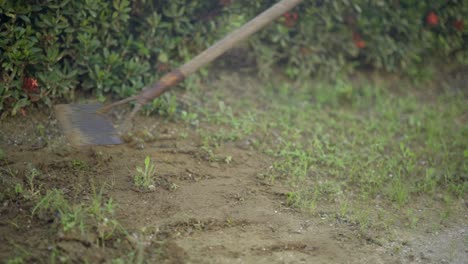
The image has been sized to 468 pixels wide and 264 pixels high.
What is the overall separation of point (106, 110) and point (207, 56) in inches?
30.9

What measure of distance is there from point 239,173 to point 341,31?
235cm

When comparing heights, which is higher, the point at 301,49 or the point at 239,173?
the point at 301,49

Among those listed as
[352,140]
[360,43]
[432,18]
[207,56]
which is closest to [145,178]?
[207,56]

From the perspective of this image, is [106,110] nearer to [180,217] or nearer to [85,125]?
[85,125]

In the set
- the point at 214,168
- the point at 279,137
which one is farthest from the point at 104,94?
the point at 279,137

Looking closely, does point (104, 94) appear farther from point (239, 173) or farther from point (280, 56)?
point (280, 56)

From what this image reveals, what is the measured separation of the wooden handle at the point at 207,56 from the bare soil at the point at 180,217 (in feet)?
1.59

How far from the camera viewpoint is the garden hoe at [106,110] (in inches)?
138

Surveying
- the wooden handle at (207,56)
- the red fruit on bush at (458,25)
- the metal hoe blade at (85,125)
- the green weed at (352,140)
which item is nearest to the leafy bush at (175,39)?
the red fruit on bush at (458,25)

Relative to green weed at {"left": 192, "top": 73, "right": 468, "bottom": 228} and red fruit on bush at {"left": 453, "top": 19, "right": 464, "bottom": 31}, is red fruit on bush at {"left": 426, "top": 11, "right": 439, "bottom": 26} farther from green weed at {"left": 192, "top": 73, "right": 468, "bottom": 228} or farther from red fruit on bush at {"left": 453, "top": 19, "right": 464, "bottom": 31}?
green weed at {"left": 192, "top": 73, "right": 468, "bottom": 228}

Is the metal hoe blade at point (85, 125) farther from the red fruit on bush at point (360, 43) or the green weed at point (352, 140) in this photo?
the red fruit on bush at point (360, 43)

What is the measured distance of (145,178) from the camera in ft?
11.5

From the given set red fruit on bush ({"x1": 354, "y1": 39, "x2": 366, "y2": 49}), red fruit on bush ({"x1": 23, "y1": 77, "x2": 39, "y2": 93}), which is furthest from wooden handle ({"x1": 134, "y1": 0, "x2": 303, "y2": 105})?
red fruit on bush ({"x1": 354, "y1": 39, "x2": 366, "y2": 49})

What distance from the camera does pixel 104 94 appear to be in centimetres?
440
